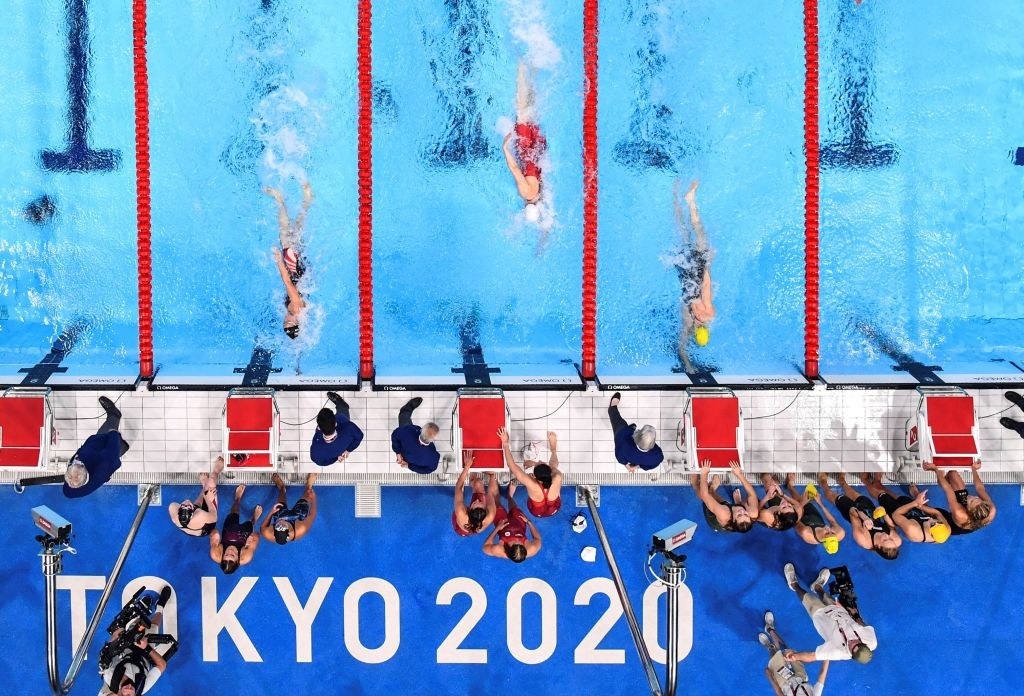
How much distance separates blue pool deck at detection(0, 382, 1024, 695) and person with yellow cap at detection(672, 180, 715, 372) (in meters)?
1.28

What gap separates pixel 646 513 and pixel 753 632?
4.47 feet

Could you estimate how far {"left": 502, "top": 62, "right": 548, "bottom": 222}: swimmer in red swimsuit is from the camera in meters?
5.95

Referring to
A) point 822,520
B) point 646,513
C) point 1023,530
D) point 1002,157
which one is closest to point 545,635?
point 646,513

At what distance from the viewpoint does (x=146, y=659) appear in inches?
207

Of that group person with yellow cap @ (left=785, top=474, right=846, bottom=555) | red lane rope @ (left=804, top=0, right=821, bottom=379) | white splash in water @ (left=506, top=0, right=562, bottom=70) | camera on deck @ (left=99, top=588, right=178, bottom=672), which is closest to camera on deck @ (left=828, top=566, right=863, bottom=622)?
person with yellow cap @ (left=785, top=474, right=846, bottom=555)

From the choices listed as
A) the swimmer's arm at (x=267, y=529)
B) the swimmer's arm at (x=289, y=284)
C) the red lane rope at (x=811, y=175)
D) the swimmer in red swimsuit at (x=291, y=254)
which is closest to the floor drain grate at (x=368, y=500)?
the swimmer's arm at (x=267, y=529)

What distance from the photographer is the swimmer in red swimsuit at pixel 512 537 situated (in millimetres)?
5000

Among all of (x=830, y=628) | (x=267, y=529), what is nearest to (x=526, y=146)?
(x=267, y=529)

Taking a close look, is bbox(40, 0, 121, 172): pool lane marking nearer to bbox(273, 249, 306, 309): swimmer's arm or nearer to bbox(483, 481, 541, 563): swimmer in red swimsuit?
bbox(273, 249, 306, 309): swimmer's arm

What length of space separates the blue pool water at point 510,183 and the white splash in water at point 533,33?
0.7 inches

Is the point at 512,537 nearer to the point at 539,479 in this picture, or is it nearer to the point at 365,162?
the point at 539,479

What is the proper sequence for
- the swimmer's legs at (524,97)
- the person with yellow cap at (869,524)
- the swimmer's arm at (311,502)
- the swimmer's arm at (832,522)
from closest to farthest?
the person with yellow cap at (869,524), the swimmer's arm at (832,522), the swimmer's arm at (311,502), the swimmer's legs at (524,97)

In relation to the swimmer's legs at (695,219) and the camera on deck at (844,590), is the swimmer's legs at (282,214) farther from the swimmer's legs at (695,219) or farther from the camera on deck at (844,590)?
the camera on deck at (844,590)

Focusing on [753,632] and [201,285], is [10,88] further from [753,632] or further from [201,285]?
[753,632]
